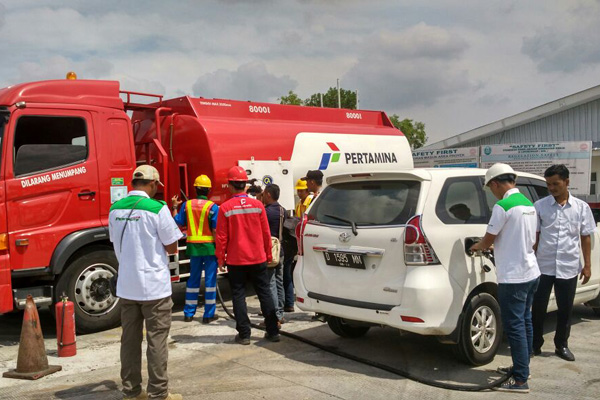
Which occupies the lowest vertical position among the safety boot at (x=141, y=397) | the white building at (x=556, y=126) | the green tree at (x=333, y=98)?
the safety boot at (x=141, y=397)

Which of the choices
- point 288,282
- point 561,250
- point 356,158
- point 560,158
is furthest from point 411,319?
point 560,158

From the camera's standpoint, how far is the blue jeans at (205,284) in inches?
293

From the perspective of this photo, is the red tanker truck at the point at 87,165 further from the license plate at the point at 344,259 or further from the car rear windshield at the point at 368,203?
the license plate at the point at 344,259

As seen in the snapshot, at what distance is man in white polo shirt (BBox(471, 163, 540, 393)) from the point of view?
15.6 feet

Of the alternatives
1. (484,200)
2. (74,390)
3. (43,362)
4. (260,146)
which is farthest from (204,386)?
(260,146)

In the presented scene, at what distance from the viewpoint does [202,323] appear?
293 inches

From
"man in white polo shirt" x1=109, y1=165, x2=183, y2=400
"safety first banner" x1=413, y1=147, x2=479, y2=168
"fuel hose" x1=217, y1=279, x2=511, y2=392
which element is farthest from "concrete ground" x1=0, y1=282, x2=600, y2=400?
"safety first banner" x1=413, y1=147, x2=479, y2=168

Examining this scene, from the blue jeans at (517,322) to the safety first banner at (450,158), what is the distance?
1196 centimetres

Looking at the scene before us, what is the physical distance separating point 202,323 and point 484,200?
12.9 ft

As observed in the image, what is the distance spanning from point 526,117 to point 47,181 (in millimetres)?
21525

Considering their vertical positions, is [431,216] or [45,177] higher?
[45,177]

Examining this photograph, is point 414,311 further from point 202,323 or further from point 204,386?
point 202,323

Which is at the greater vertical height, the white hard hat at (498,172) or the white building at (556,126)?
the white building at (556,126)

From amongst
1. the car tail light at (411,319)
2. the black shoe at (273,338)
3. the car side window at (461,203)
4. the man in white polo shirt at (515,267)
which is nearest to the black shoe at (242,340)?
the black shoe at (273,338)
